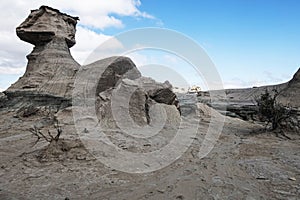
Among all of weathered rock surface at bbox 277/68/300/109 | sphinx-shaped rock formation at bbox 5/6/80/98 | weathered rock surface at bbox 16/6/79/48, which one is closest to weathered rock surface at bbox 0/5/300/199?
sphinx-shaped rock formation at bbox 5/6/80/98

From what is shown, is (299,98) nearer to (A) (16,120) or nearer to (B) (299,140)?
(B) (299,140)

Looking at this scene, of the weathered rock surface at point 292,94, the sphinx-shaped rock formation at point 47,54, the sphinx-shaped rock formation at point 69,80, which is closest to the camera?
the sphinx-shaped rock formation at point 69,80

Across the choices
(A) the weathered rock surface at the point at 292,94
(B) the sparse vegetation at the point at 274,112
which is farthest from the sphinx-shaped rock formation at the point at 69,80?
(A) the weathered rock surface at the point at 292,94

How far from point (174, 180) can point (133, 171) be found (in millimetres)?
791

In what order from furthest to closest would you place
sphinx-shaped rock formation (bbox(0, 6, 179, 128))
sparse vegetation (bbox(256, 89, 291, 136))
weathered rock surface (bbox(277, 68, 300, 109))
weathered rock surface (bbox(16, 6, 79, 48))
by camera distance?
weathered rock surface (bbox(277, 68, 300, 109))
weathered rock surface (bbox(16, 6, 79, 48))
sparse vegetation (bbox(256, 89, 291, 136))
sphinx-shaped rock formation (bbox(0, 6, 179, 128))

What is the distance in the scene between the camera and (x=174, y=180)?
4.59 metres

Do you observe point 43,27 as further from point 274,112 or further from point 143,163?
point 143,163

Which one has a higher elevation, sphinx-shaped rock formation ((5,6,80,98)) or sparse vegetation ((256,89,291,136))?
sphinx-shaped rock formation ((5,6,80,98))

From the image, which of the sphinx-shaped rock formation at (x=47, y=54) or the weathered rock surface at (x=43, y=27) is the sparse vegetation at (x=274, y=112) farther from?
the weathered rock surface at (x=43, y=27)

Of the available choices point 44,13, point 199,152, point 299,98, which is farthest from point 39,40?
point 299,98

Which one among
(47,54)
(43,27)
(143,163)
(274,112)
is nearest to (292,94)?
(274,112)

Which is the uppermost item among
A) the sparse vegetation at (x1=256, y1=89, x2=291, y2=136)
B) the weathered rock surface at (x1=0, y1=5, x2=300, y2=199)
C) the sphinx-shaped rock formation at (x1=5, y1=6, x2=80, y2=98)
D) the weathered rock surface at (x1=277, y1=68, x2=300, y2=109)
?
the sphinx-shaped rock formation at (x1=5, y1=6, x2=80, y2=98)

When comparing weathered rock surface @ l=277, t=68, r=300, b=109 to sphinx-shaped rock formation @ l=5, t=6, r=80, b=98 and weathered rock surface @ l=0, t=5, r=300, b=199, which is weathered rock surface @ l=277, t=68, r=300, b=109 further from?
sphinx-shaped rock formation @ l=5, t=6, r=80, b=98

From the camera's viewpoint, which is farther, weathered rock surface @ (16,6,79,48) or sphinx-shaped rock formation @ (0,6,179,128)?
weathered rock surface @ (16,6,79,48)
